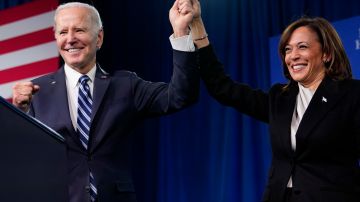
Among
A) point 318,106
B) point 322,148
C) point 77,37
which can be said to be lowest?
point 322,148

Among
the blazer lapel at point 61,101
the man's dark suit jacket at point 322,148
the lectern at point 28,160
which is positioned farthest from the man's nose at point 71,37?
the lectern at point 28,160

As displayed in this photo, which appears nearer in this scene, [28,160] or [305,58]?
[28,160]

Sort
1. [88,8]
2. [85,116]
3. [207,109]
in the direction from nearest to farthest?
[85,116] → [88,8] → [207,109]

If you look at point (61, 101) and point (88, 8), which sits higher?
point (88, 8)

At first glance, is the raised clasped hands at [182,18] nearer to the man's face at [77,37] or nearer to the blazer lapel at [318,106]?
the man's face at [77,37]

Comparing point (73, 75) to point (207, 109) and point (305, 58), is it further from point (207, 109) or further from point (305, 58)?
point (207, 109)

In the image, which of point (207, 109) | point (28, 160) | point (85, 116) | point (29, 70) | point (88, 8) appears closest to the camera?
point (28, 160)

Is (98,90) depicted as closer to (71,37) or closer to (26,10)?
(71,37)

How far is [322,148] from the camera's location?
169 cm

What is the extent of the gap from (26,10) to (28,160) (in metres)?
3.87

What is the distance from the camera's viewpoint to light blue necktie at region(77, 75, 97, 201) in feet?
5.14

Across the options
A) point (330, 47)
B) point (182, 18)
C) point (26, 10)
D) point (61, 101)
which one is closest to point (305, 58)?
point (330, 47)

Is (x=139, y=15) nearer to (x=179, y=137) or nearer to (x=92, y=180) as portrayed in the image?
(x=179, y=137)

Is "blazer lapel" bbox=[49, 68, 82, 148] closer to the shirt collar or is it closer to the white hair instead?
the shirt collar
